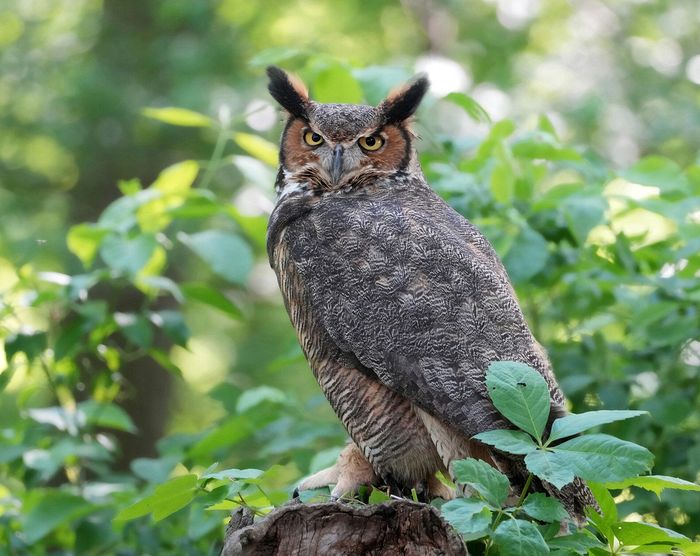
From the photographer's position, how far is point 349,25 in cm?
1086

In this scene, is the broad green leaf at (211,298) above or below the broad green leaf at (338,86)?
below

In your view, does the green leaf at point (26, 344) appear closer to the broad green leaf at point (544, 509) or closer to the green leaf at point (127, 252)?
the green leaf at point (127, 252)

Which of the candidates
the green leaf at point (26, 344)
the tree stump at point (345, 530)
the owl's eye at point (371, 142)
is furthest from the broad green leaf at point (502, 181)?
the green leaf at point (26, 344)

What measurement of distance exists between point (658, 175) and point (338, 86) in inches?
54.0

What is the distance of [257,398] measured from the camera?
147 inches

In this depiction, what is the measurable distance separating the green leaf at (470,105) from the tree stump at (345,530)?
6.43ft

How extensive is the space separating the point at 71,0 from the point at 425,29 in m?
4.28

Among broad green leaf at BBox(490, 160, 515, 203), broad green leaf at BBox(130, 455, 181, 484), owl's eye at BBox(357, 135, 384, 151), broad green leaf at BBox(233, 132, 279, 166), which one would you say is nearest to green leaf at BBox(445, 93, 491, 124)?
broad green leaf at BBox(490, 160, 515, 203)

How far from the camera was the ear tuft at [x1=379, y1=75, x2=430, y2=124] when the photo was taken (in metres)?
3.65

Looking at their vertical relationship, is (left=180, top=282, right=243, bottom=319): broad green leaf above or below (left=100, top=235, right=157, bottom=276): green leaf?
below

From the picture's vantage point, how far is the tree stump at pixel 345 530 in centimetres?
225

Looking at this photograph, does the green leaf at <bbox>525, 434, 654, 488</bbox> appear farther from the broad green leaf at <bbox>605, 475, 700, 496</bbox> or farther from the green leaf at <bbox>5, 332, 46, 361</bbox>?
the green leaf at <bbox>5, 332, 46, 361</bbox>

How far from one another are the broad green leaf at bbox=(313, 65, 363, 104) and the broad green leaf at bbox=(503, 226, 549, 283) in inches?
37.2

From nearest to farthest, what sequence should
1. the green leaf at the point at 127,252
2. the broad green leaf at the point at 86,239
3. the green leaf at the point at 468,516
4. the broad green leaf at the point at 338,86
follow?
the green leaf at the point at 468,516 < the green leaf at the point at 127,252 < the broad green leaf at the point at 86,239 < the broad green leaf at the point at 338,86
